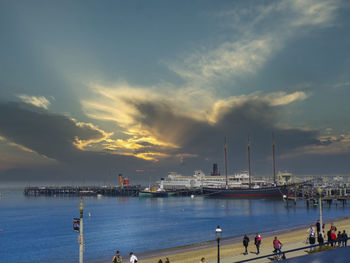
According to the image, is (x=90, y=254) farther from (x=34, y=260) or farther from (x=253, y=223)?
(x=253, y=223)

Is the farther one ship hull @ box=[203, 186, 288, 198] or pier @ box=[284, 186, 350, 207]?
ship hull @ box=[203, 186, 288, 198]

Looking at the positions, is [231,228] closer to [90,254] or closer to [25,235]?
[90,254]

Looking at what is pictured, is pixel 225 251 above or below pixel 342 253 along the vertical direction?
below

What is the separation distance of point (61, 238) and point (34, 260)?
15779mm

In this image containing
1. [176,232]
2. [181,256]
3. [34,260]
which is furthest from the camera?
[176,232]

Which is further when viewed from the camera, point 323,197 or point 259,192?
point 259,192

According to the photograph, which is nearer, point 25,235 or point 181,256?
point 181,256

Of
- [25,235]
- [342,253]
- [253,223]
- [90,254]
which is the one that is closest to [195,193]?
[253,223]

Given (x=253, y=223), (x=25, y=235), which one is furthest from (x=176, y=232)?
(x=25, y=235)

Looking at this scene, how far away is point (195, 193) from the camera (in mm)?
198375

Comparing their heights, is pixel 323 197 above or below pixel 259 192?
above

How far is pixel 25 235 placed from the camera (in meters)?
59.1

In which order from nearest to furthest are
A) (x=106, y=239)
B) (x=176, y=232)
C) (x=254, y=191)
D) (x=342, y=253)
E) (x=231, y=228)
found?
(x=342, y=253)
(x=106, y=239)
(x=176, y=232)
(x=231, y=228)
(x=254, y=191)

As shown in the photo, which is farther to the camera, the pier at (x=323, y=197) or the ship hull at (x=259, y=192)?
the ship hull at (x=259, y=192)
